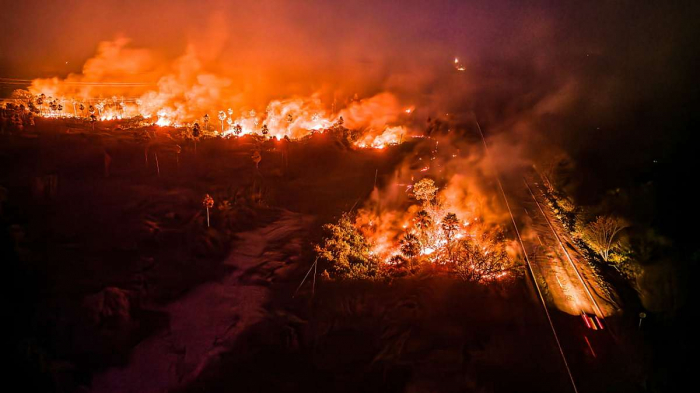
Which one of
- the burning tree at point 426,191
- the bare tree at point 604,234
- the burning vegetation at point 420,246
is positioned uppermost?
the burning tree at point 426,191

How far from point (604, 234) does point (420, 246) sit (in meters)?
7.51

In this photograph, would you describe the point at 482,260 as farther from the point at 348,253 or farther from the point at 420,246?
the point at 348,253

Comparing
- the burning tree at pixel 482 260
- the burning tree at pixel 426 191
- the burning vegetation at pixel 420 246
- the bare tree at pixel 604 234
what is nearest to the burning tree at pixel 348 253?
the burning vegetation at pixel 420 246

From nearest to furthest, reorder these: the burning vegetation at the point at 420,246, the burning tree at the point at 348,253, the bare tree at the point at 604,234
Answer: the burning vegetation at the point at 420,246 < the burning tree at the point at 348,253 < the bare tree at the point at 604,234

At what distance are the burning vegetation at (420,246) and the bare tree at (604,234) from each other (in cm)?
401

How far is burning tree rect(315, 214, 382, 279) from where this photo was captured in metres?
13.6

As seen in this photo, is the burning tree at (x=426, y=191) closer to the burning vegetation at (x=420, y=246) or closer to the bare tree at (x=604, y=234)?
the burning vegetation at (x=420, y=246)

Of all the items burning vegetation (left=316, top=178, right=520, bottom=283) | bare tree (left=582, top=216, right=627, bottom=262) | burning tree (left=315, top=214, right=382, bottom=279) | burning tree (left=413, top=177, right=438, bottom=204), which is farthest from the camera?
burning tree (left=413, top=177, right=438, bottom=204)

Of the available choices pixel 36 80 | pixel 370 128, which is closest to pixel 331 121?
pixel 370 128

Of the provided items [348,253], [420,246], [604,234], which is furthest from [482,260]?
[604,234]

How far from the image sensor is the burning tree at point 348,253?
13645mm

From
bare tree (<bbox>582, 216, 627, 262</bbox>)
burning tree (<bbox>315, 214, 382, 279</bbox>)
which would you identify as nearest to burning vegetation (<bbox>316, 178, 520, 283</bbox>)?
burning tree (<bbox>315, 214, 382, 279</bbox>)

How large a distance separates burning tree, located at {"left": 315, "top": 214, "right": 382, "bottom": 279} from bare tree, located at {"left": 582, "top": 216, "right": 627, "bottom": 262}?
29.5ft

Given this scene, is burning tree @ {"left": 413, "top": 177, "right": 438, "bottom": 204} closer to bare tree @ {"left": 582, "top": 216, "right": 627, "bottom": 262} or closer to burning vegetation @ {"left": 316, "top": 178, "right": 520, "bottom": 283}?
burning vegetation @ {"left": 316, "top": 178, "right": 520, "bottom": 283}
